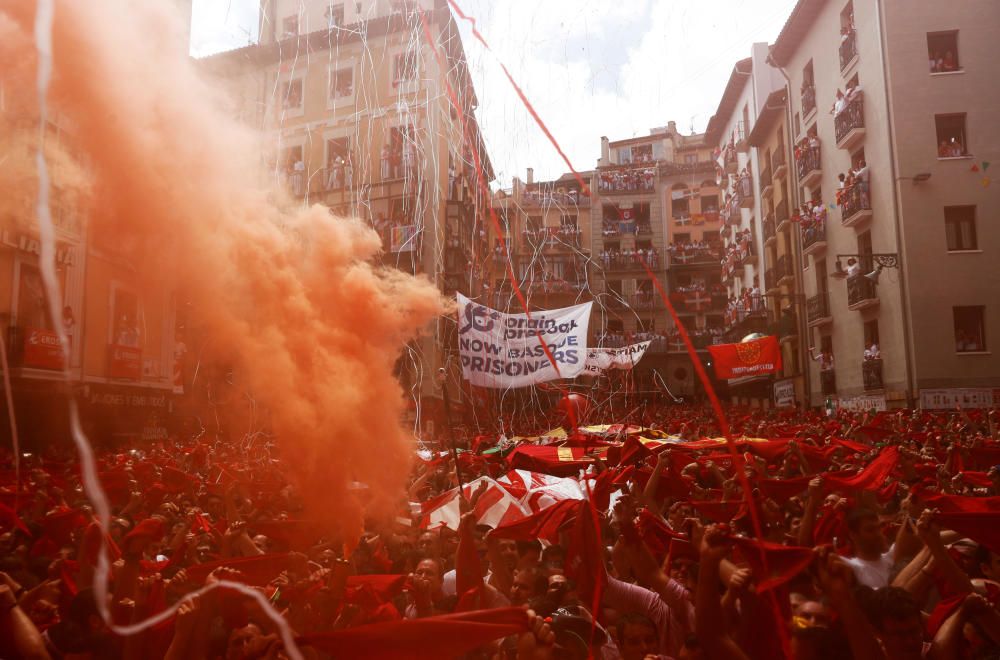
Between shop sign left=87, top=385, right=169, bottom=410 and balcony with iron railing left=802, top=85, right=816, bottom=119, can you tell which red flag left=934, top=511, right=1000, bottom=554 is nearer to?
shop sign left=87, top=385, right=169, bottom=410

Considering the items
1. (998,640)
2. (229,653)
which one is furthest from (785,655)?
(229,653)

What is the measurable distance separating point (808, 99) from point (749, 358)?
11.6m

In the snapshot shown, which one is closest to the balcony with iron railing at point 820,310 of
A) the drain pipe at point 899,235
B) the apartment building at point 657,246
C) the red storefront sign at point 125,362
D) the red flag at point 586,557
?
the drain pipe at point 899,235

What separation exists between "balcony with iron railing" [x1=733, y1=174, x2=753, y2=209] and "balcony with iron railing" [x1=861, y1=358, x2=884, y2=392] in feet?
52.4

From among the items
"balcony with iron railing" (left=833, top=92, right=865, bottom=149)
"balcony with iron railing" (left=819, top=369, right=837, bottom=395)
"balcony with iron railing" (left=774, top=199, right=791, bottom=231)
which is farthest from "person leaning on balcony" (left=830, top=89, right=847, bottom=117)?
"balcony with iron railing" (left=819, top=369, right=837, bottom=395)

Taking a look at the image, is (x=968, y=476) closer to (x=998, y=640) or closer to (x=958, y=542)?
(x=958, y=542)

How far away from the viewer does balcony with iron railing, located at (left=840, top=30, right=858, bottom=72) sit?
2417 centimetres

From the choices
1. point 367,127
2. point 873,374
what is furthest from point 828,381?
point 367,127

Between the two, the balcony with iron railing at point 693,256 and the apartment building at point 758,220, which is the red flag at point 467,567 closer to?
the apartment building at point 758,220

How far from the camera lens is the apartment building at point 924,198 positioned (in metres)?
21.2

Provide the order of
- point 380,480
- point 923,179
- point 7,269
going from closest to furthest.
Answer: point 380,480, point 7,269, point 923,179

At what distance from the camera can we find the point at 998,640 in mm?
3291

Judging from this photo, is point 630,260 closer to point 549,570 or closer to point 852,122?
point 852,122

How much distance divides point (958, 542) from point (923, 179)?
19481 millimetres
